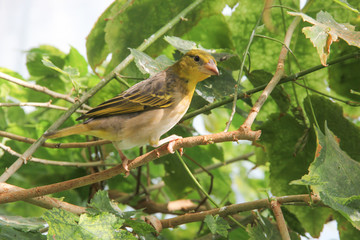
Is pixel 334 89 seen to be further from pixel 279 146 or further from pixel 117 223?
pixel 117 223

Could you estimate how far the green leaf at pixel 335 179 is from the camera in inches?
53.8

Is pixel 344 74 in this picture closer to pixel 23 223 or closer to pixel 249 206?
pixel 249 206

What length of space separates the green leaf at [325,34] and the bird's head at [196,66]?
0.50 m

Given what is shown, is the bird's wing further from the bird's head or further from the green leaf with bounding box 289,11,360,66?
the green leaf with bounding box 289,11,360,66

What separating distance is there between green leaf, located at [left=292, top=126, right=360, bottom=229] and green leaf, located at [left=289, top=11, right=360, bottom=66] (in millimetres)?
289

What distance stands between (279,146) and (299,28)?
2.25 ft

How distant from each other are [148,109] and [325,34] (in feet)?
2.68

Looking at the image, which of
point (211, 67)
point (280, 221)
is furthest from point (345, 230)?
point (211, 67)

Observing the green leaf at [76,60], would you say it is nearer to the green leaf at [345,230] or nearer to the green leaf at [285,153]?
the green leaf at [285,153]

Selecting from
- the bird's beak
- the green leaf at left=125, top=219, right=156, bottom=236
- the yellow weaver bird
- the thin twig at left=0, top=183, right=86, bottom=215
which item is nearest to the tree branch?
the thin twig at left=0, top=183, right=86, bottom=215

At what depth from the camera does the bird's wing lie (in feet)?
5.97

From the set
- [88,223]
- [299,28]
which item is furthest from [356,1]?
[88,223]

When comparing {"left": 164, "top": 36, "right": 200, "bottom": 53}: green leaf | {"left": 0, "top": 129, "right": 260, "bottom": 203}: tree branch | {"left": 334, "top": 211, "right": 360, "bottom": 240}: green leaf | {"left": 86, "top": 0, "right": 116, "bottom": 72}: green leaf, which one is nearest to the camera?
{"left": 0, "top": 129, "right": 260, "bottom": 203}: tree branch

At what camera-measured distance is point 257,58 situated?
2322mm
